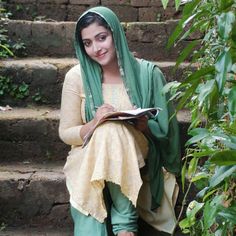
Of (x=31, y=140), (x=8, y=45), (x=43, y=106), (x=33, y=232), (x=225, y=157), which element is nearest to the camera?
(x=225, y=157)

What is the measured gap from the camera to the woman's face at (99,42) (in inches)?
110

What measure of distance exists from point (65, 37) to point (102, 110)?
187 centimetres

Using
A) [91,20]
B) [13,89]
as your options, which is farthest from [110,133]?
[13,89]

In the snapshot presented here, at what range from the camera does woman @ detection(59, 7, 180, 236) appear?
2621 millimetres

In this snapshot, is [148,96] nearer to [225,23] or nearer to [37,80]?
[37,80]

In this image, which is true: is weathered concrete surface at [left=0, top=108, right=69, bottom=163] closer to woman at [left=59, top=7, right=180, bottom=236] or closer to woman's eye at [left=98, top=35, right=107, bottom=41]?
woman at [left=59, top=7, right=180, bottom=236]

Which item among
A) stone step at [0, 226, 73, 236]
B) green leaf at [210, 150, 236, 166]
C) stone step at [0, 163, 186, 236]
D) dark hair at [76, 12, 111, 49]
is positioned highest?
dark hair at [76, 12, 111, 49]

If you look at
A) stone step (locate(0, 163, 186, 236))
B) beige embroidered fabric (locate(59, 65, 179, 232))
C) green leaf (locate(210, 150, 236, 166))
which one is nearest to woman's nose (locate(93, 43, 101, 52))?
beige embroidered fabric (locate(59, 65, 179, 232))

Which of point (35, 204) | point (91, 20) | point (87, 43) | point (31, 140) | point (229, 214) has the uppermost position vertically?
point (91, 20)

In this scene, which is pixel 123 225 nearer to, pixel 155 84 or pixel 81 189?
pixel 81 189

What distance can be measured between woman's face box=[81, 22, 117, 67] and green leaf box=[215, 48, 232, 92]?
5.29ft

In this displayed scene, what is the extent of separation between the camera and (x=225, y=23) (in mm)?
1274

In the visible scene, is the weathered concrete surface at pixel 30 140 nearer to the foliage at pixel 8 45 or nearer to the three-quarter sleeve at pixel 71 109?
the three-quarter sleeve at pixel 71 109

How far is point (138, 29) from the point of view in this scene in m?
4.41
